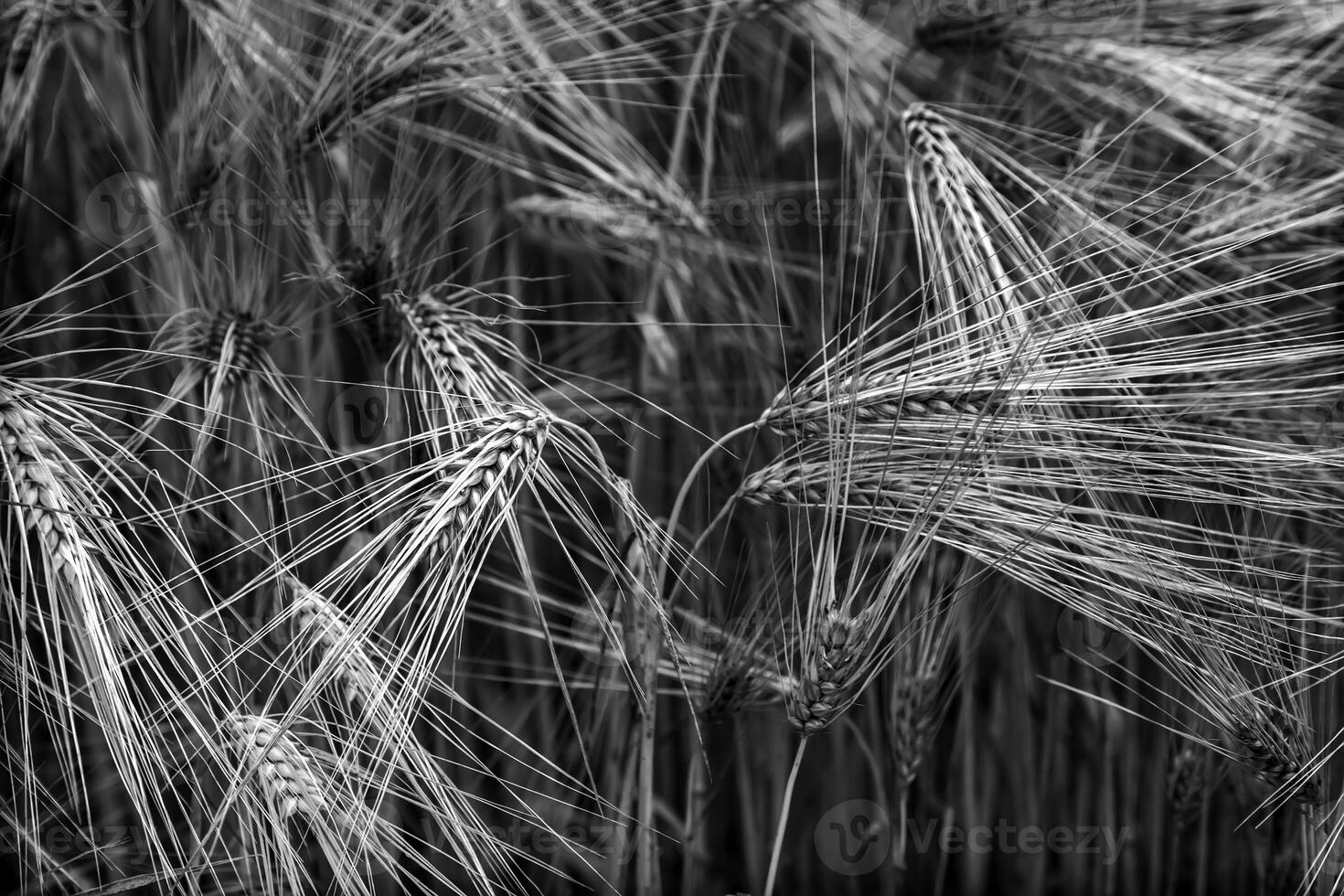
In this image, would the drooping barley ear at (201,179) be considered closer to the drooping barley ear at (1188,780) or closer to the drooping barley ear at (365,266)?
the drooping barley ear at (365,266)

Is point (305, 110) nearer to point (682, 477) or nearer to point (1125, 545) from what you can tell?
point (682, 477)

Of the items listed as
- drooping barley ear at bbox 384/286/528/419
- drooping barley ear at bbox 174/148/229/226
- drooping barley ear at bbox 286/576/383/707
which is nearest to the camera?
drooping barley ear at bbox 286/576/383/707

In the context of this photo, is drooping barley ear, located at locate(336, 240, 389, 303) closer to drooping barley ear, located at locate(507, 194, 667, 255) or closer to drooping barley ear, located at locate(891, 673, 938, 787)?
drooping barley ear, located at locate(507, 194, 667, 255)

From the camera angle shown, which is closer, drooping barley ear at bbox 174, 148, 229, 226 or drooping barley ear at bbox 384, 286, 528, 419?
drooping barley ear at bbox 384, 286, 528, 419

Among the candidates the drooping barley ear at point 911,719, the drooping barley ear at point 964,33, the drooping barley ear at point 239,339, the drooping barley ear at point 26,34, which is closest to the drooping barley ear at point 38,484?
the drooping barley ear at point 239,339

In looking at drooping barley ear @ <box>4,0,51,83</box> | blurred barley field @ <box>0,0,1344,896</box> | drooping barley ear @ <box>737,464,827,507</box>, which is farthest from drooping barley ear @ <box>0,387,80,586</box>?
drooping barley ear @ <box>737,464,827,507</box>

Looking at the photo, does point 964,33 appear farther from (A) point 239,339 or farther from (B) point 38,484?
(B) point 38,484

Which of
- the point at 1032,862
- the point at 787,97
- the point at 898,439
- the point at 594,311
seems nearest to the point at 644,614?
the point at 898,439
